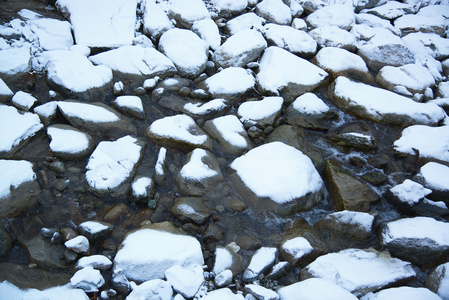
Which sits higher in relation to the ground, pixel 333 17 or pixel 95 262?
pixel 333 17

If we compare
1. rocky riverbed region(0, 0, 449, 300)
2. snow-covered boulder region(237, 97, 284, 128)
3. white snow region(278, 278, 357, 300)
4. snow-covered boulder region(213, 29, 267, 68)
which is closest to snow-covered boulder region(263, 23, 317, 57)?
rocky riverbed region(0, 0, 449, 300)

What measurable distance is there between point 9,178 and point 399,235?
3102 mm

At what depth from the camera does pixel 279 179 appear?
286cm

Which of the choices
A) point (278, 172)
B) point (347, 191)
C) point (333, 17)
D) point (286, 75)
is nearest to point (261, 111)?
point (286, 75)

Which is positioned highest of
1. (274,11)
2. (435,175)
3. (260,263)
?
(274,11)

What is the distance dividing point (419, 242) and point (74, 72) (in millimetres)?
3719

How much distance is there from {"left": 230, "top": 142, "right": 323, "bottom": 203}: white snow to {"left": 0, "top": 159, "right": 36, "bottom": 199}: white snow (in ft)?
5.74

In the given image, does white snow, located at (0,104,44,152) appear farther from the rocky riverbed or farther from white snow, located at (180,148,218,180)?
white snow, located at (180,148,218,180)

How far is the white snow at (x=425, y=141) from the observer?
10.7ft

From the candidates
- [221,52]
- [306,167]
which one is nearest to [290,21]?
[221,52]

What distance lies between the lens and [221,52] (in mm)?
4305

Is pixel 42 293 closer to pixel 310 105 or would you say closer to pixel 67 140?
pixel 67 140

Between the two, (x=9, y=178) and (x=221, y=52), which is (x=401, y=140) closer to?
(x=221, y=52)

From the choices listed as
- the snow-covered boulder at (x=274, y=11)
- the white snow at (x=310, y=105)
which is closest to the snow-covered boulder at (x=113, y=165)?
the white snow at (x=310, y=105)
